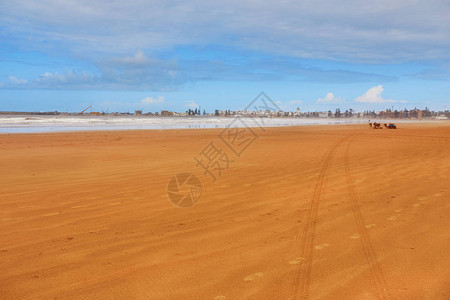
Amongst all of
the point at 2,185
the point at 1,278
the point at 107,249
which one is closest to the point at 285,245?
the point at 107,249

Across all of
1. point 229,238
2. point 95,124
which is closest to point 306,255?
point 229,238

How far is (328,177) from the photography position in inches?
303

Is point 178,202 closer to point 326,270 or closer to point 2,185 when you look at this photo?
point 326,270

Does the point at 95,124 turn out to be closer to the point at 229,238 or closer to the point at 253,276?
the point at 229,238

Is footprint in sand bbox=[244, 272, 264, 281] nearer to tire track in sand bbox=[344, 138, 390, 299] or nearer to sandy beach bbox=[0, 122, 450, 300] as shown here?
sandy beach bbox=[0, 122, 450, 300]

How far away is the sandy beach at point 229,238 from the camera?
290 cm

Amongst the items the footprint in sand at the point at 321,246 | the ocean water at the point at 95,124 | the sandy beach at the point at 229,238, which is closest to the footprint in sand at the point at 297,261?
the sandy beach at the point at 229,238

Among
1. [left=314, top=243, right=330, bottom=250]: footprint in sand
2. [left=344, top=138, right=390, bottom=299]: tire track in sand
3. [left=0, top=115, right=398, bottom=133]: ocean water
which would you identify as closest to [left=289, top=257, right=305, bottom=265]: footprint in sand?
[left=314, top=243, right=330, bottom=250]: footprint in sand

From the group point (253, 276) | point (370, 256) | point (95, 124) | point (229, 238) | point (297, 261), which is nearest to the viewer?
point (253, 276)

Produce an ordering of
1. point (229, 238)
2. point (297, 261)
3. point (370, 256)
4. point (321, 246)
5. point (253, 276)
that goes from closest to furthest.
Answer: point (253, 276) < point (297, 261) < point (370, 256) < point (321, 246) < point (229, 238)

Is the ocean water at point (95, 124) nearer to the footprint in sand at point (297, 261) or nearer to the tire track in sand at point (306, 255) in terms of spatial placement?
the tire track in sand at point (306, 255)

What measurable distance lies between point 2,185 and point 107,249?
437cm

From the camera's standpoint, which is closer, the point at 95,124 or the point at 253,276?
the point at 253,276

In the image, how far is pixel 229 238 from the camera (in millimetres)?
3996
